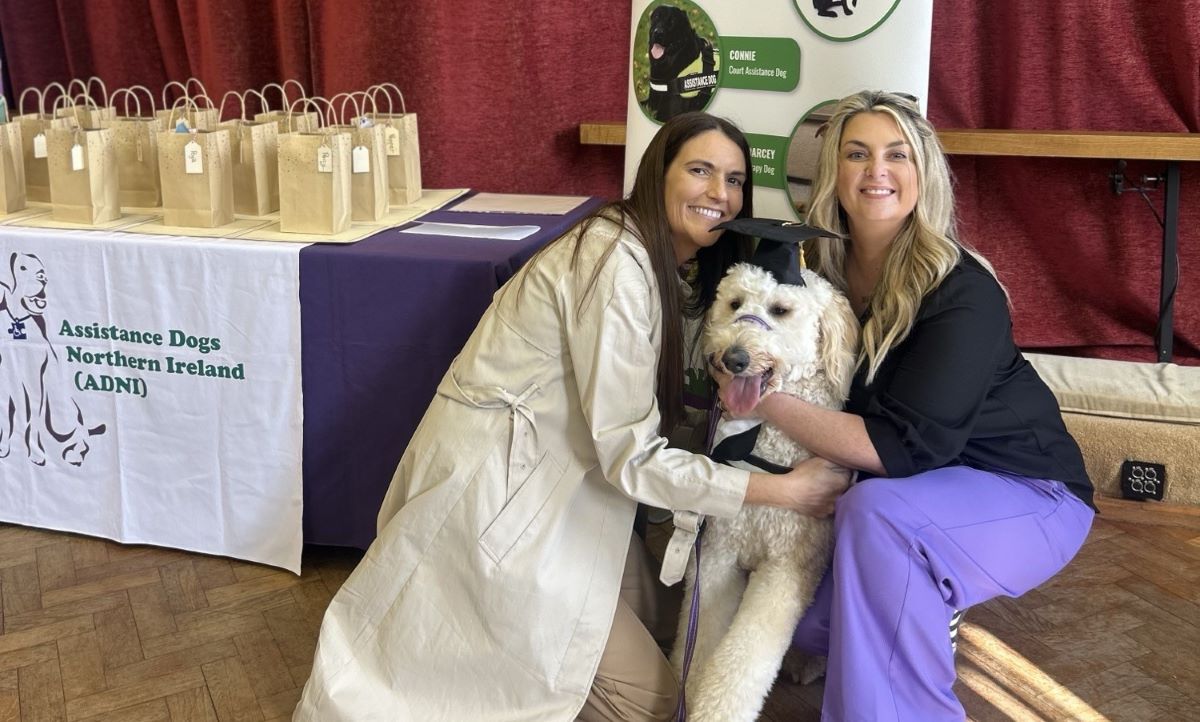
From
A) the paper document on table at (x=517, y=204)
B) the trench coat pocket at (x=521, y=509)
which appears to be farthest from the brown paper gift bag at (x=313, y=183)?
the trench coat pocket at (x=521, y=509)

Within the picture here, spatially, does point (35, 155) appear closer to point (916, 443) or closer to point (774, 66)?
point (774, 66)

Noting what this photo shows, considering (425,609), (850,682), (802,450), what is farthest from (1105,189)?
(425,609)

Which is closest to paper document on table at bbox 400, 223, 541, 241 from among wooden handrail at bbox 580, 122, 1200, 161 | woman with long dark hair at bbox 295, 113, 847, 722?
woman with long dark hair at bbox 295, 113, 847, 722

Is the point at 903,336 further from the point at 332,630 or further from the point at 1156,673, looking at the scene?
the point at 332,630

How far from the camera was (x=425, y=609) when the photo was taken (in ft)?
5.55

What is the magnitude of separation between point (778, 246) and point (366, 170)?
1.14 metres

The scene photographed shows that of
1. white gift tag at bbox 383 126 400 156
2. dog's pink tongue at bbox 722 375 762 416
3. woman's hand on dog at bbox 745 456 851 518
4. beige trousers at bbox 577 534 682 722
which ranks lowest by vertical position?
beige trousers at bbox 577 534 682 722

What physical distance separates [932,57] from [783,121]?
0.87 m

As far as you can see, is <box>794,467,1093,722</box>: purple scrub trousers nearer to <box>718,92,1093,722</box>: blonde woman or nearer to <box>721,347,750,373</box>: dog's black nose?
<box>718,92,1093,722</box>: blonde woman

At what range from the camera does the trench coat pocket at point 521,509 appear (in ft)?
5.39

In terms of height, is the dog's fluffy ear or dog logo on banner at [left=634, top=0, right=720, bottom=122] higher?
dog logo on banner at [left=634, top=0, right=720, bottom=122]

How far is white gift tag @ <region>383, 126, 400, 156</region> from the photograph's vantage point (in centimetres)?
249

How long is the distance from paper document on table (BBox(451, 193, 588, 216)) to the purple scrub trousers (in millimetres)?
1311

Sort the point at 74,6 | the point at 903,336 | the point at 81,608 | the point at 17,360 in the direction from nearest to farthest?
the point at 903,336 → the point at 81,608 → the point at 17,360 → the point at 74,6
